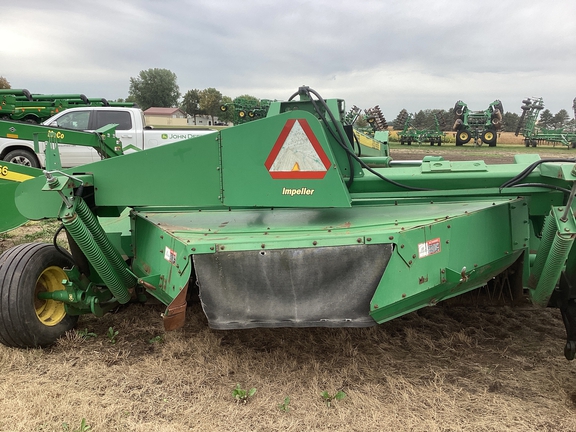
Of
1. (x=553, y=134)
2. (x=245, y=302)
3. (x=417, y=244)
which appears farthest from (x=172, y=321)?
(x=553, y=134)

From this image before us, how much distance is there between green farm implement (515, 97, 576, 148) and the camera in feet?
92.7

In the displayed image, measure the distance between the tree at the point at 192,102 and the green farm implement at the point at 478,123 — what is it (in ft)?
174

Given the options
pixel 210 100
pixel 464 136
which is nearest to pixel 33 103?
pixel 464 136

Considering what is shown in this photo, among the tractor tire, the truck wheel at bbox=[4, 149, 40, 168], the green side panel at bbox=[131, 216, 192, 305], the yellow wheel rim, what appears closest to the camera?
the green side panel at bbox=[131, 216, 192, 305]

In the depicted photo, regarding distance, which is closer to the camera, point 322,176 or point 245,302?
point 245,302

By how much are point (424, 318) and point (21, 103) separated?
40.1ft

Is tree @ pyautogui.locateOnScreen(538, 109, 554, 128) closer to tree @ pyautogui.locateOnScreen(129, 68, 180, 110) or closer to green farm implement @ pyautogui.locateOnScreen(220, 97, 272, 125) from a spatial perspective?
green farm implement @ pyautogui.locateOnScreen(220, 97, 272, 125)

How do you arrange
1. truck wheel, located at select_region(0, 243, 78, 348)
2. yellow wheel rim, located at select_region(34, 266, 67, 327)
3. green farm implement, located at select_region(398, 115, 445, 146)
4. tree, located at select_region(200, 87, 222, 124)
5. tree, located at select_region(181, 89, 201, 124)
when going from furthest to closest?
tree, located at select_region(181, 89, 201, 124) < tree, located at select_region(200, 87, 222, 124) < green farm implement, located at select_region(398, 115, 445, 146) < yellow wheel rim, located at select_region(34, 266, 67, 327) < truck wheel, located at select_region(0, 243, 78, 348)

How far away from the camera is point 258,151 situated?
9.16 ft

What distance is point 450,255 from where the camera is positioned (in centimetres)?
262

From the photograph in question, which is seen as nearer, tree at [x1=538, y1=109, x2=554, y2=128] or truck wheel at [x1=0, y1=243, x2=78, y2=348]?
truck wheel at [x1=0, y1=243, x2=78, y2=348]

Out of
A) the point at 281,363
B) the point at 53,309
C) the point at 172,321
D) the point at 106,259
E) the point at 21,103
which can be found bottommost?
the point at 281,363

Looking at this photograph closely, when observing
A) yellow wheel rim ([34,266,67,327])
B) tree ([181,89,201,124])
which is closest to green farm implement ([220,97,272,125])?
yellow wheel rim ([34,266,67,327])

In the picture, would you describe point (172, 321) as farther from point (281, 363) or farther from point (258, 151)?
point (258, 151)
